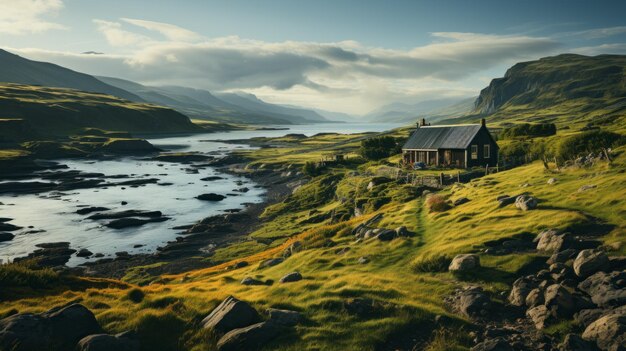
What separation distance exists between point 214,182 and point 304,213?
168 ft

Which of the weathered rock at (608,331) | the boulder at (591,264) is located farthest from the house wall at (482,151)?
the weathered rock at (608,331)

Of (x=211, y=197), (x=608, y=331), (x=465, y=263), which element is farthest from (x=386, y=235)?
(x=211, y=197)

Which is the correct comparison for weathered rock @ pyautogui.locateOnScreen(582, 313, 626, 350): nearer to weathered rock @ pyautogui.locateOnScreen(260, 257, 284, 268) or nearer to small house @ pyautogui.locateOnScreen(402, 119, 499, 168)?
weathered rock @ pyautogui.locateOnScreen(260, 257, 284, 268)

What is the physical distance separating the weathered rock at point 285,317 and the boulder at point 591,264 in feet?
42.3

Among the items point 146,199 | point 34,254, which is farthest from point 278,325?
point 146,199

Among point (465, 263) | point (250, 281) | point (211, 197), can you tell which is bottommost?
point (211, 197)

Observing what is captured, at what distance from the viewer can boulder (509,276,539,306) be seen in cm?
1772

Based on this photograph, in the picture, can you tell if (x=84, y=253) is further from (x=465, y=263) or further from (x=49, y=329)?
(x=465, y=263)

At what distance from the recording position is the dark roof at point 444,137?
73188 millimetres

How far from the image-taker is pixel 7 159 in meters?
121

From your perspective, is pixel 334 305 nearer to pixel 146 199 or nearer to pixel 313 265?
pixel 313 265

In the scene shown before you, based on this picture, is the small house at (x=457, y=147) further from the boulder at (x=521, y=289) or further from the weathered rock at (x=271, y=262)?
the boulder at (x=521, y=289)

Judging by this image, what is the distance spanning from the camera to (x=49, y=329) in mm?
15609

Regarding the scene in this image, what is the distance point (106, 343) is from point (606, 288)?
19856 millimetres
